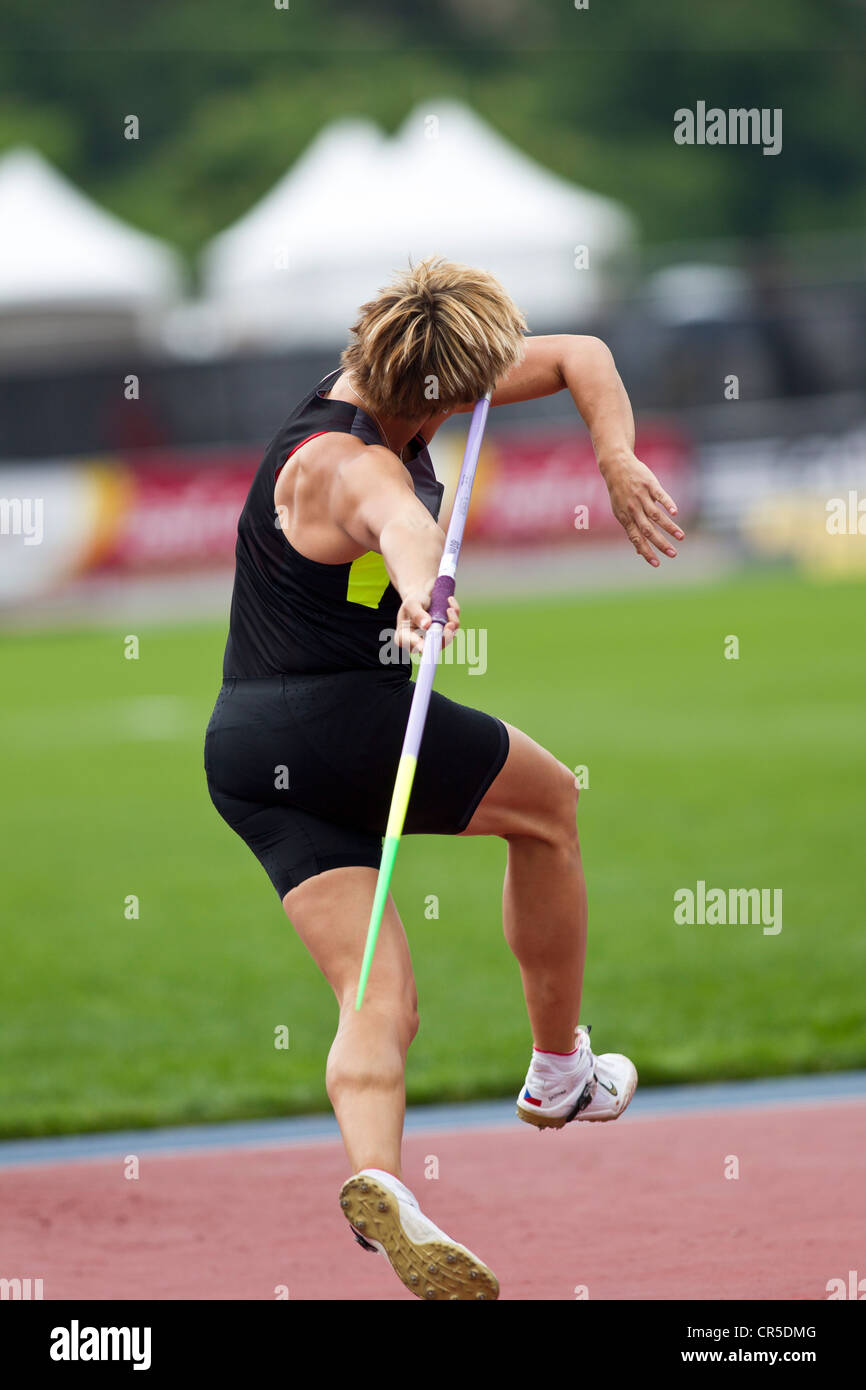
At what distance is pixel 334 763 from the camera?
4188 millimetres

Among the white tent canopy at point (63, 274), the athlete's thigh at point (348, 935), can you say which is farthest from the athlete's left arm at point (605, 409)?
the white tent canopy at point (63, 274)

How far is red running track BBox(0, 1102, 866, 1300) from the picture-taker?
15.9 feet

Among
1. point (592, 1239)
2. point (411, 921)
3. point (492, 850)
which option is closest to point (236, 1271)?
point (592, 1239)

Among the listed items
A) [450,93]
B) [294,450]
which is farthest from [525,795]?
[450,93]

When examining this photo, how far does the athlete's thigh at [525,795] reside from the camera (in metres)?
4.33

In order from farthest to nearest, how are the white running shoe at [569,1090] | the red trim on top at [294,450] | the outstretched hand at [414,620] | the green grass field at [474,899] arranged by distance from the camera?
the green grass field at [474,899]
the white running shoe at [569,1090]
the red trim on top at [294,450]
the outstretched hand at [414,620]

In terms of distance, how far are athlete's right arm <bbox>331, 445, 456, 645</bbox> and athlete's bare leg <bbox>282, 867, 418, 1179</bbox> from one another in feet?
2.55

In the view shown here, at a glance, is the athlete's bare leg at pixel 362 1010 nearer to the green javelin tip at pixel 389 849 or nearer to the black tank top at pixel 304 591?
the green javelin tip at pixel 389 849

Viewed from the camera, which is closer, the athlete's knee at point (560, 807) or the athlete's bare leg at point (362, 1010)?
the athlete's bare leg at point (362, 1010)

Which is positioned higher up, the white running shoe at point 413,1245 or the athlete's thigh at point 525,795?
the athlete's thigh at point 525,795

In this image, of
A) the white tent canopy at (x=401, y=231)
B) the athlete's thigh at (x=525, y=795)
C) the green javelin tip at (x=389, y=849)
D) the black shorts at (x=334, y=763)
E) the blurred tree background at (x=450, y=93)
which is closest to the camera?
the green javelin tip at (x=389, y=849)

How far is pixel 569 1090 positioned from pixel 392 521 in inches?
71.2

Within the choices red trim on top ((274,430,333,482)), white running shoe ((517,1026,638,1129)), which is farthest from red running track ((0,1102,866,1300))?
red trim on top ((274,430,333,482))

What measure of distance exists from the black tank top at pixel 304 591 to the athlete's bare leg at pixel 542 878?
37cm
